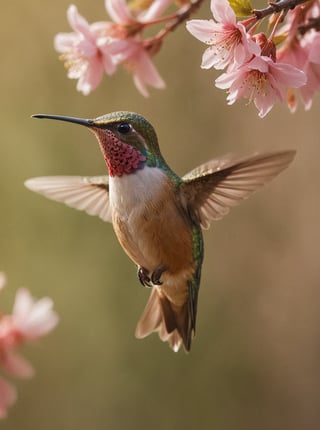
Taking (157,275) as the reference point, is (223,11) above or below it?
above

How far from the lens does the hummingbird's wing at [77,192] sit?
1544 millimetres

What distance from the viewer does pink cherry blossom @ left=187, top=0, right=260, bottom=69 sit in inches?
41.8

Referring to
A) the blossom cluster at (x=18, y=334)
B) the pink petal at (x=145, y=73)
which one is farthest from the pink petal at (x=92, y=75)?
the blossom cluster at (x=18, y=334)

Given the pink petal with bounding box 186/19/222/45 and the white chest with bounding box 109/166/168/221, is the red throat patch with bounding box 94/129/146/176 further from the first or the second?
the pink petal with bounding box 186/19/222/45

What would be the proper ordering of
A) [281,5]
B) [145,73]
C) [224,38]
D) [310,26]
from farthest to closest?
[145,73], [310,26], [224,38], [281,5]

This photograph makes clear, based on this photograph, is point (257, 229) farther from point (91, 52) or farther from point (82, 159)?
point (91, 52)

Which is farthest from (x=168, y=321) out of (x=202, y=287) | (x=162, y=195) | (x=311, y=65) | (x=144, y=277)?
(x=202, y=287)

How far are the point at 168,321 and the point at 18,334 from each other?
0.98 feet

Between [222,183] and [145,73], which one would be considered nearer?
[222,183]

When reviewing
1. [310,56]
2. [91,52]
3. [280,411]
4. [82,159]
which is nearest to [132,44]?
[91,52]

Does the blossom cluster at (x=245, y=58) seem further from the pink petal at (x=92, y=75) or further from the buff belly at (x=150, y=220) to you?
the pink petal at (x=92, y=75)

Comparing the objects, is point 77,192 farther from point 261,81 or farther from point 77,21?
point 261,81

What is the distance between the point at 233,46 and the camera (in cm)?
110

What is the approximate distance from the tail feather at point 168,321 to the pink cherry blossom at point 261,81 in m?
0.52
